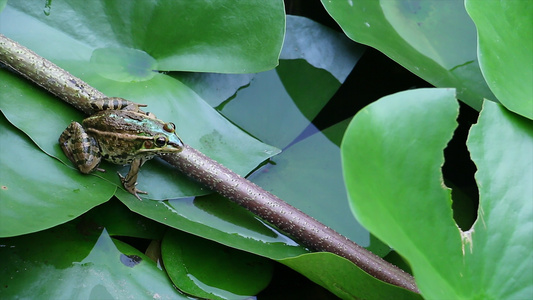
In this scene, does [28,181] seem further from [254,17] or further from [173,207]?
[254,17]

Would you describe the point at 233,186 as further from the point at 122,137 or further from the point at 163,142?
the point at 122,137

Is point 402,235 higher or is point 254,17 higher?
point 254,17

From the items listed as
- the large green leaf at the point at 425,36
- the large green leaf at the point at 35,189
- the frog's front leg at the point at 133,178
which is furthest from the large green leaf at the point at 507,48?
the large green leaf at the point at 35,189

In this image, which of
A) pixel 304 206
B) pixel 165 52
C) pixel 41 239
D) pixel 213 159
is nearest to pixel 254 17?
pixel 165 52

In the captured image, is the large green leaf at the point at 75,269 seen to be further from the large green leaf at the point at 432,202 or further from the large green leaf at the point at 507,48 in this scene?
the large green leaf at the point at 507,48

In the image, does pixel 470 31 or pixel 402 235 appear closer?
pixel 402 235

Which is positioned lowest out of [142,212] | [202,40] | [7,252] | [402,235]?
[7,252]

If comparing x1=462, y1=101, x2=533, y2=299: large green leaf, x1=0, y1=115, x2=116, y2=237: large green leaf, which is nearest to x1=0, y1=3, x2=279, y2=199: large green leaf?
x1=0, y1=115, x2=116, y2=237: large green leaf

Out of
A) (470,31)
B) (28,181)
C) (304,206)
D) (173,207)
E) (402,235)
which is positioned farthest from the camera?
(470,31)
